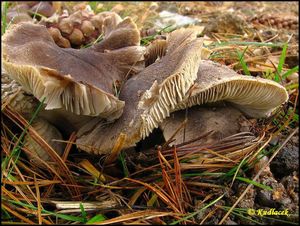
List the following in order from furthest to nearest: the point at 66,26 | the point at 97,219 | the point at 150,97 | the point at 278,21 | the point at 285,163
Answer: the point at 278,21 → the point at 66,26 → the point at 285,163 → the point at 150,97 → the point at 97,219

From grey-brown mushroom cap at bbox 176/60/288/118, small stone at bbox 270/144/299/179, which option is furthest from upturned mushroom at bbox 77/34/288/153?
small stone at bbox 270/144/299/179

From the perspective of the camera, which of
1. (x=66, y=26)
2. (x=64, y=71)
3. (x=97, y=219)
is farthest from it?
(x=66, y=26)

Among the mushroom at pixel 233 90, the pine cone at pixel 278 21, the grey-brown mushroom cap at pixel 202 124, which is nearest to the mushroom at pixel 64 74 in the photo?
the grey-brown mushroom cap at pixel 202 124

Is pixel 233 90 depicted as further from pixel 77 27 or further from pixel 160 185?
pixel 77 27

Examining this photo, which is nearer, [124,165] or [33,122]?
[124,165]

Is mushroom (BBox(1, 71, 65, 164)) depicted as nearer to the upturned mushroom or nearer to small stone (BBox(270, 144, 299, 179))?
the upturned mushroom

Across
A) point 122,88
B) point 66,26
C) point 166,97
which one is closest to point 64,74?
point 122,88

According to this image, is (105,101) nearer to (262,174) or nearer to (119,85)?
(119,85)
